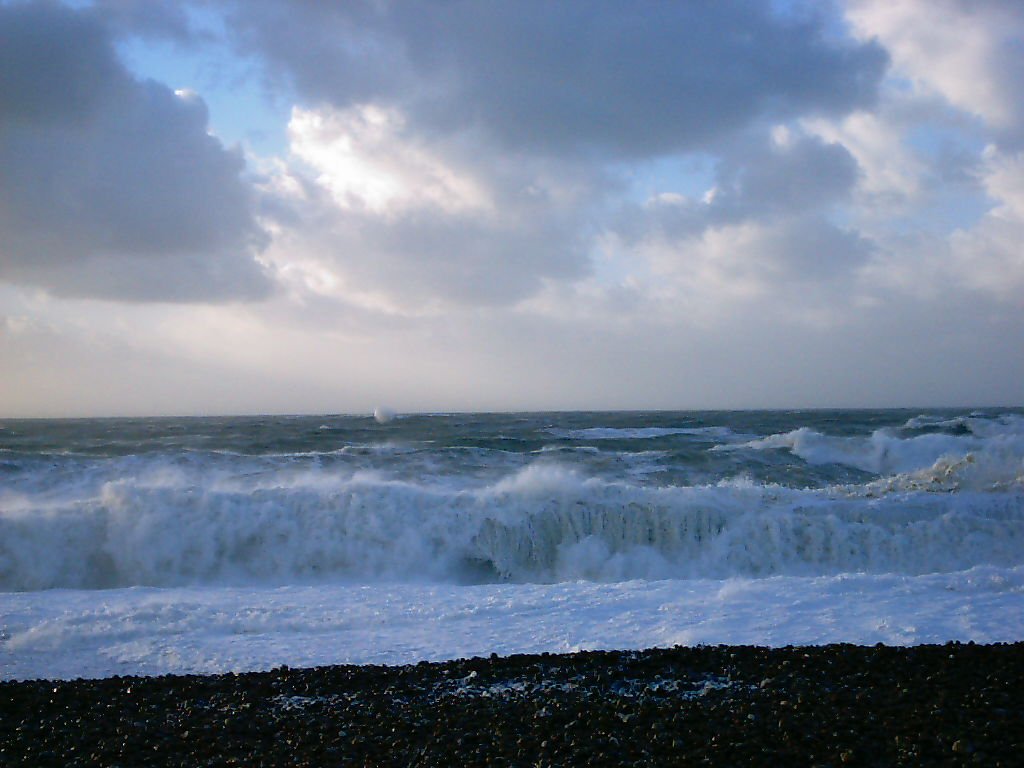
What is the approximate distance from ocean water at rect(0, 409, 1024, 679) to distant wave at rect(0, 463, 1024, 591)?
0.05 m

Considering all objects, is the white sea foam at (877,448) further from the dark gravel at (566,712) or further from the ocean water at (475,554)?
the dark gravel at (566,712)

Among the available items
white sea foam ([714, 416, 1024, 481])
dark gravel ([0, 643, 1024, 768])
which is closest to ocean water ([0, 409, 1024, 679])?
white sea foam ([714, 416, 1024, 481])

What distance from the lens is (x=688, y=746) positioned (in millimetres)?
5320

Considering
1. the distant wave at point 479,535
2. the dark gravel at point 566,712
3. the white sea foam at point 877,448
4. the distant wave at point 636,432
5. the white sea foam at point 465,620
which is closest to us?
the dark gravel at point 566,712

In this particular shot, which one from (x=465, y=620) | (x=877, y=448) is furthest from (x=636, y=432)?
(x=465, y=620)

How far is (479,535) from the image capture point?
15547 mm

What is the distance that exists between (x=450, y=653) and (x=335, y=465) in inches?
660

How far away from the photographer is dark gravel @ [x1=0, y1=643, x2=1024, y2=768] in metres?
5.28

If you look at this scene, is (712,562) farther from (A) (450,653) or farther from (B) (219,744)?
(B) (219,744)

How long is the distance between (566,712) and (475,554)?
9402 mm

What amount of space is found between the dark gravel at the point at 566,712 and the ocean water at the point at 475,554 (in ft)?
3.12

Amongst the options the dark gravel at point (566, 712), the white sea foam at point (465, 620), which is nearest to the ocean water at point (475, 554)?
the white sea foam at point (465, 620)

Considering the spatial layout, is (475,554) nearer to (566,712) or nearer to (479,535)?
(479,535)

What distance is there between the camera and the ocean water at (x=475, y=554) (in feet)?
28.2
